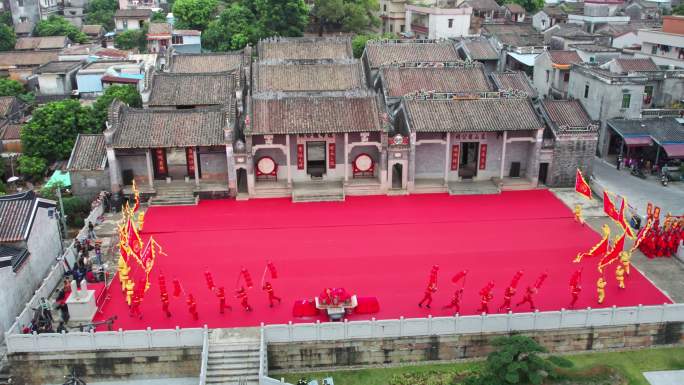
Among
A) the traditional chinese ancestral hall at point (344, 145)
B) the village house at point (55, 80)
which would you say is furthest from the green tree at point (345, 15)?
the traditional chinese ancestral hall at point (344, 145)

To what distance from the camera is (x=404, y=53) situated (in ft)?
152

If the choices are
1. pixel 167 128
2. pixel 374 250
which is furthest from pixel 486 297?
pixel 167 128

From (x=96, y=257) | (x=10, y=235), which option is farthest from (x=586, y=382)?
(x=10, y=235)

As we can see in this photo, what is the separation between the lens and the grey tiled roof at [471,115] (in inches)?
1309

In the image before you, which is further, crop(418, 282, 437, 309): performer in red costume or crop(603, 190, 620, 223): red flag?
crop(603, 190, 620, 223): red flag

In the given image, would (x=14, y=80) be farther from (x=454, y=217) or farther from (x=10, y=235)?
(x=454, y=217)

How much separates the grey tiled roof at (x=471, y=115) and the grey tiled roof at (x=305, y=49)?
45.1 feet

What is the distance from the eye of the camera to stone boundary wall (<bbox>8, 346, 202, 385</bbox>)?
20.5 meters

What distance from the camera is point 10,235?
920 inches

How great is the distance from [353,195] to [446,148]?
18.7 feet

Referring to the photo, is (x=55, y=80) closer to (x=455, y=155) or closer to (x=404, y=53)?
(x=404, y=53)

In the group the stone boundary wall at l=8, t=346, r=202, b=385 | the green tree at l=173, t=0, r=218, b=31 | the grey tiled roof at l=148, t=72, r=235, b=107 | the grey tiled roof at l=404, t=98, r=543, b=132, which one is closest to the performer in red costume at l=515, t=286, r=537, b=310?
the stone boundary wall at l=8, t=346, r=202, b=385

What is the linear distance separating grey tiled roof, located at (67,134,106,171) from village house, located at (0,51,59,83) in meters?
25.5

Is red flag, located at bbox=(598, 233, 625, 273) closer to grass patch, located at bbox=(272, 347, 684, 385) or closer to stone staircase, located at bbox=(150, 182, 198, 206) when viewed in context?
grass patch, located at bbox=(272, 347, 684, 385)
